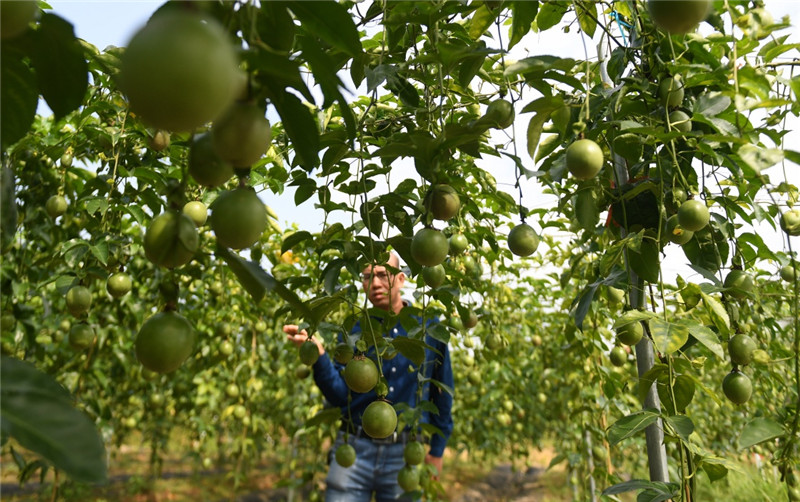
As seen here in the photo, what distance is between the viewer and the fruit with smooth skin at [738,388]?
4.55ft

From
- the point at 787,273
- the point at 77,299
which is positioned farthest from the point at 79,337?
the point at 787,273

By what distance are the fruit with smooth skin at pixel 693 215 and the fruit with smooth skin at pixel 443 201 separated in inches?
22.0

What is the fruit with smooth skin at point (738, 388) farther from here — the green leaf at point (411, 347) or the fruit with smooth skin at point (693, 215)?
the green leaf at point (411, 347)

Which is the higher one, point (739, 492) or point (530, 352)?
point (530, 352)

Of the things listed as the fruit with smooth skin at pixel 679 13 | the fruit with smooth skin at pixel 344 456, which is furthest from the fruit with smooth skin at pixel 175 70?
the fruit with smooth skin at pixel 344 456

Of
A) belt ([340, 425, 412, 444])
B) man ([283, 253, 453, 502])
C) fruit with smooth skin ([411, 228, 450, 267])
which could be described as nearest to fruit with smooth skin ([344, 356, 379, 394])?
fruit with smooth skin ([411, 228, 450, 267])

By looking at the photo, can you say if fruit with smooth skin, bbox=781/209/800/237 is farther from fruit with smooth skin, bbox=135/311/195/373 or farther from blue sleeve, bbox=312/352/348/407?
blue sleeve, bbox=312/352/348/407

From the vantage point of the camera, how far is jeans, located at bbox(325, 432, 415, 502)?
2855mm

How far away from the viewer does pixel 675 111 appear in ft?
4.41

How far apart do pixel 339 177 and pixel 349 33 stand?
0.98 metres

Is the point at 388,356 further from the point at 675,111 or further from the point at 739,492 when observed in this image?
the point at 739,492

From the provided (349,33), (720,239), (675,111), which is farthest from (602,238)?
(349,33)

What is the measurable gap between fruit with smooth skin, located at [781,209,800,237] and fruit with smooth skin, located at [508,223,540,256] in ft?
2.20

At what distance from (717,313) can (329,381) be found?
181 cm
